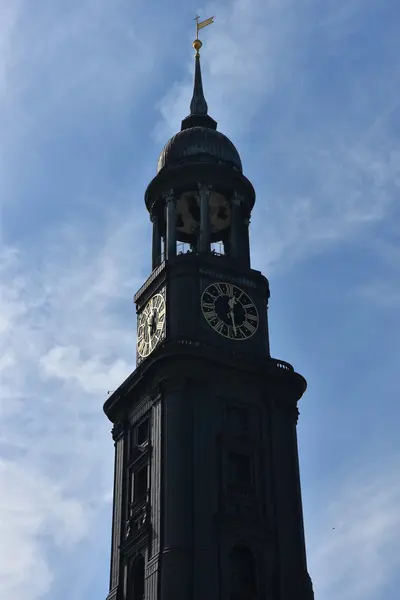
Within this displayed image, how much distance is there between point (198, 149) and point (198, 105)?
6716mm

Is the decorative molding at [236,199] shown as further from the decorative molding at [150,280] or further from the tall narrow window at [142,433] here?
the tall narrow window at [142,433]

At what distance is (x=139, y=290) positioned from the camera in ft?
262

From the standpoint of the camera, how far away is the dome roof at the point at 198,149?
3273 inches

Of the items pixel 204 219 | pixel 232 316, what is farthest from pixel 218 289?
pixel 204 219

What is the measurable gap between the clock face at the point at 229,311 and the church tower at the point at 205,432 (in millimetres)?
85

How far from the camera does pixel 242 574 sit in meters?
66.5

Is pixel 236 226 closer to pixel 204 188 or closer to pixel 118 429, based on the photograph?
pixel 204 188

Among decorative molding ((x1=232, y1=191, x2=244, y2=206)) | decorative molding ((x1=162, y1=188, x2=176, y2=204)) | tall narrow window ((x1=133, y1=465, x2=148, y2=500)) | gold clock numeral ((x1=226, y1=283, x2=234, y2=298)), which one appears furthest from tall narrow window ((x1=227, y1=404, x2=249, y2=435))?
decorative molding ((x1=162, y1=188, x2=176, y2=204))

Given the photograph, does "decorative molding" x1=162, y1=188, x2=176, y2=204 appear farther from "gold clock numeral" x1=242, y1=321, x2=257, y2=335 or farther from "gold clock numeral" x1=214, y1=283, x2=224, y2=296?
"gold clock numeral" x1=242, y1=321, x2=257, y2=335

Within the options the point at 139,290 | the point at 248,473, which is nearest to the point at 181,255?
the point at 139,290

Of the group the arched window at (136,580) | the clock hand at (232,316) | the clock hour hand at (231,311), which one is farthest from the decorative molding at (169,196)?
the arched window at (136,580)

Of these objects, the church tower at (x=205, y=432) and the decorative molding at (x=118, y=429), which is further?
the decorative molding at (x=118, y=429)

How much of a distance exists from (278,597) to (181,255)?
71.2ft

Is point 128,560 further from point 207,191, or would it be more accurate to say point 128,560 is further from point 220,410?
point 207,191
